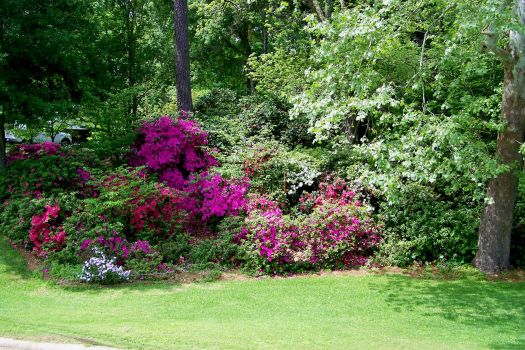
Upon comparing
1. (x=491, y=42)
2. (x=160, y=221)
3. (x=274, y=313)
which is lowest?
(x=274, y=313)

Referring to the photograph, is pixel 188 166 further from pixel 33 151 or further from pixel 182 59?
pixel 182 59

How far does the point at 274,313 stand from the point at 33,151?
819 centimetres

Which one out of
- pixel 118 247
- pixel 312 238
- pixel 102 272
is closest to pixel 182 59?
pixel 118 247

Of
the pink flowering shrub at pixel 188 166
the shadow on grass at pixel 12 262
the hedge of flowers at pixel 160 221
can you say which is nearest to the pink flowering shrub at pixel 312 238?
the hedge of flowers at pixel 160 221

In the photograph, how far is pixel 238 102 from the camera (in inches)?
642

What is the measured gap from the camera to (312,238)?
10148 mm

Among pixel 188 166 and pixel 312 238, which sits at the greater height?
pixel 188 166

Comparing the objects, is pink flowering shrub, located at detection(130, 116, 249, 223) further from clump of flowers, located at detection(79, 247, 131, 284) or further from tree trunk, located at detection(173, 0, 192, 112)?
clump of flowers, located at detection(79, 247, 131, 284)

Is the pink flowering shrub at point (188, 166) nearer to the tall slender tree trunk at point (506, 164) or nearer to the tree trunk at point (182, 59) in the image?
the tree trunk at point (182, 59)

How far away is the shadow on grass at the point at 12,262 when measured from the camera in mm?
9555

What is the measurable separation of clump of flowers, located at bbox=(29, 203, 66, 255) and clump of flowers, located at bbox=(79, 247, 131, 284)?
1.03m

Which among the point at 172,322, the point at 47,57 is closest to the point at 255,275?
the point at 172,322

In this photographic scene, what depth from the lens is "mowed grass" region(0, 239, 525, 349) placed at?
5.89 meters

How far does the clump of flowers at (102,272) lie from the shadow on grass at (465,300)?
4391mm
